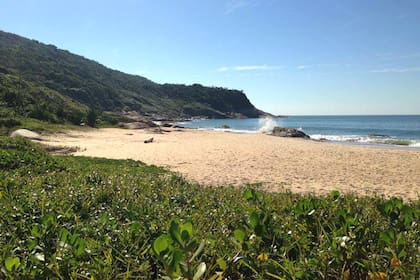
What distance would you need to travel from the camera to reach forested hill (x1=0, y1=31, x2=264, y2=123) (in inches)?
1571

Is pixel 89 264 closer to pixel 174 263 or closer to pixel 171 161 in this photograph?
pixel 174 263

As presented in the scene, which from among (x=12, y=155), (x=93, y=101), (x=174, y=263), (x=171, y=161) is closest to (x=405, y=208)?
(x=174, y=263)

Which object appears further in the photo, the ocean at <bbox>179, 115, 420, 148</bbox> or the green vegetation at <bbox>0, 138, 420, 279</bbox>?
the ocean at <bbox>179, 115, 420, 148</bbox>

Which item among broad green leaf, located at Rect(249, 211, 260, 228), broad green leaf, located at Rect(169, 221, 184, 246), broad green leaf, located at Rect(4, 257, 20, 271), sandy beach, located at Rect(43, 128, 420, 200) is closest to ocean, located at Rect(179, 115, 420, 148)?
sandy beach, located at Rect(43, 128, 420, 200)

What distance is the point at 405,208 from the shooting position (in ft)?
5.27

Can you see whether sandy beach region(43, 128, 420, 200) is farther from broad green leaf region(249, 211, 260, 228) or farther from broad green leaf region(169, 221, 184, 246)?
broad green leaf region(169, 221, 184, 246)

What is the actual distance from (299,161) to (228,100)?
14684cm

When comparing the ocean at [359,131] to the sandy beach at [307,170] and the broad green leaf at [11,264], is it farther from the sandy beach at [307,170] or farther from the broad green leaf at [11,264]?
the broad green leaf at [11,264]

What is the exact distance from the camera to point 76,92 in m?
80.8

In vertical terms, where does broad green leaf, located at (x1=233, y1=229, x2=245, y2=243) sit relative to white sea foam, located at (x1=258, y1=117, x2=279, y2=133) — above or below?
above

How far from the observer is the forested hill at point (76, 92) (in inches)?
1571

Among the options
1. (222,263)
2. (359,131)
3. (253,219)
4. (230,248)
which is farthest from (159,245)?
(359,131)

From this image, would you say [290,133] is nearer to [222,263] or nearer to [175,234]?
[222,263]

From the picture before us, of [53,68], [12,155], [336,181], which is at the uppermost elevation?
[53,68]
